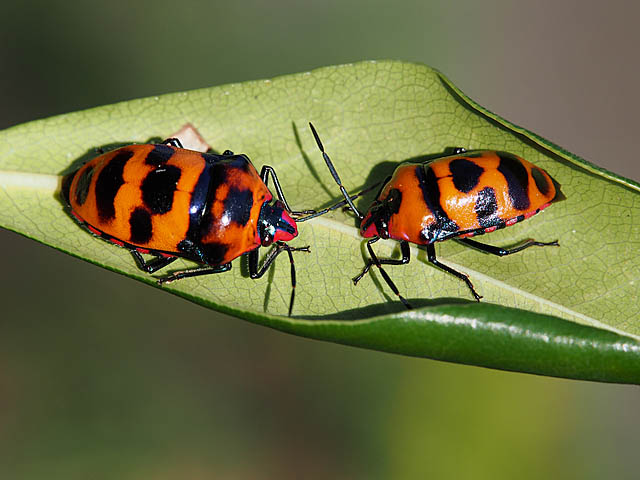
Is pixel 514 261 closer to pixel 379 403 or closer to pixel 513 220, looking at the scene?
pixel 513 220

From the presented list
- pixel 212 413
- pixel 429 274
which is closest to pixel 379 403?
pixel 212 413

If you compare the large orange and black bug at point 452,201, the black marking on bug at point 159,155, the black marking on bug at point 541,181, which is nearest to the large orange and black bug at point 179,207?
the black marking on bug at point 159,155

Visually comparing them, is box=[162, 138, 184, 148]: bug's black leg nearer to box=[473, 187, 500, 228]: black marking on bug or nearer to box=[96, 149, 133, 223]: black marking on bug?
box=[96, 149, 133, 223]: black marking on bug

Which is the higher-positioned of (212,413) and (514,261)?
(514,261)

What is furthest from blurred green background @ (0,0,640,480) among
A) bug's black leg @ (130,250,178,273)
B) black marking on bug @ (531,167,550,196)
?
black marking on bug @ (531,167,550,196)

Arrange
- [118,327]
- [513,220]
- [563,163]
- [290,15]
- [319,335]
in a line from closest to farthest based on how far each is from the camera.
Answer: [319,335], [563,163], [513,220], [118,327], [290,15]

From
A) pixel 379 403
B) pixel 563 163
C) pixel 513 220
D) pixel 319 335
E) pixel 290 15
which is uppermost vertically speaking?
pixel 290 15
